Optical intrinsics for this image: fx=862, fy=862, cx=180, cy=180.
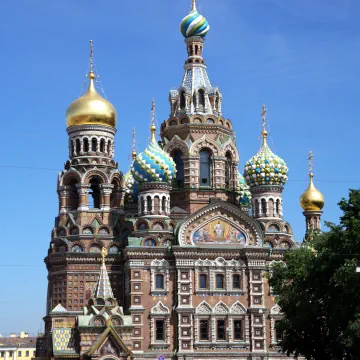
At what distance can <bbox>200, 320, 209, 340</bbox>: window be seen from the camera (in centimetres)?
4597

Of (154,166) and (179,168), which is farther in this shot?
(179,168)

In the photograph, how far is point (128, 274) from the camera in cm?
4619

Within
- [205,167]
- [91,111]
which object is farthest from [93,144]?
[205,167]

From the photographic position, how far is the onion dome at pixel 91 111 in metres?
49.9

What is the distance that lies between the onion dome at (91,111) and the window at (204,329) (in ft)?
42.3

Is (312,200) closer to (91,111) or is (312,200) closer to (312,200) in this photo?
(312,200)

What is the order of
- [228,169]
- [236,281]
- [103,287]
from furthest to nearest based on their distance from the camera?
[228,169] < [236,281] < [103,287]

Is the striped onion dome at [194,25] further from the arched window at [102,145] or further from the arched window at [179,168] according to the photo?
the arched window at [102,145]

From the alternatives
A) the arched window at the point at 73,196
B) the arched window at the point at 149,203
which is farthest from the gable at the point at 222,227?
the arched window at the point at 73,196

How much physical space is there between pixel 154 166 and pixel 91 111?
5.29 m

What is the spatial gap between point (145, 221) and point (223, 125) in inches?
337

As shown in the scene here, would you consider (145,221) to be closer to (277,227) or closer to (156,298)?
(156,298)

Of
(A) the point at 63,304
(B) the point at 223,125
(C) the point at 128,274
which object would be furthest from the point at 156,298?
(B) the point at 223,125

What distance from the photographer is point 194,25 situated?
53.6 metres
